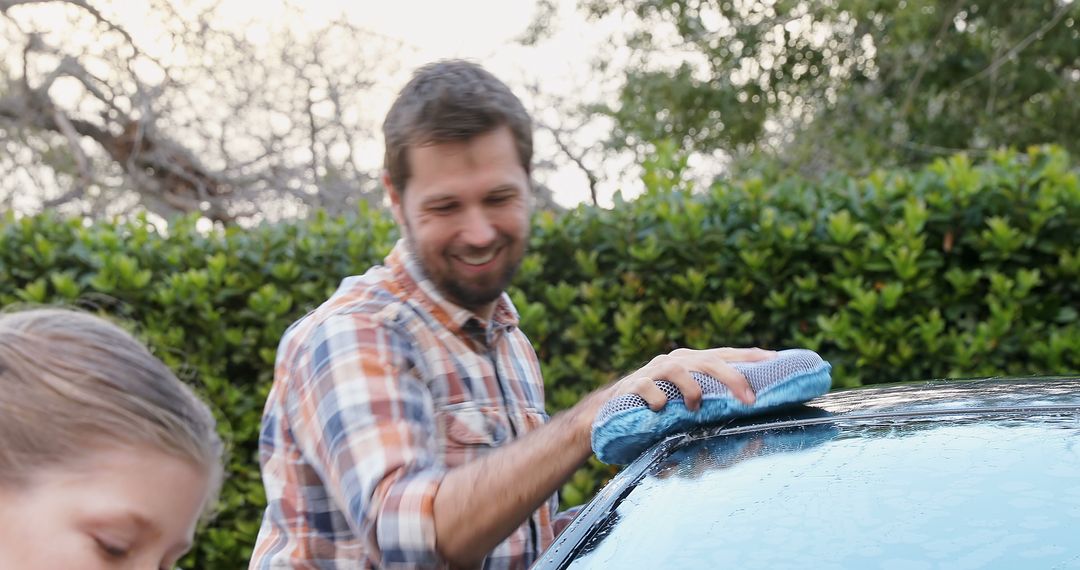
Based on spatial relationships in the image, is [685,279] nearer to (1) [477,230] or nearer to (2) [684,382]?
(1) [477,230]

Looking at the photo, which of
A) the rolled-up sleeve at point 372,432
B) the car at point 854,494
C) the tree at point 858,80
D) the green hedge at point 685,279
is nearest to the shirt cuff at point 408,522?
the rolled-up sleeve at point 372,432

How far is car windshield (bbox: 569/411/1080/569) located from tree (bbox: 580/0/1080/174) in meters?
8.75

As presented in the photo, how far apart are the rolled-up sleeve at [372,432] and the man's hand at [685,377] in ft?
1.04

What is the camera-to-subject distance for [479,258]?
81.7 inches

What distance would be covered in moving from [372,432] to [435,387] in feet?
0.79

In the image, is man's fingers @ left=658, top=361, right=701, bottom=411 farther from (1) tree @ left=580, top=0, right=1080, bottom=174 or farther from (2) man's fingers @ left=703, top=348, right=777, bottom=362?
(1) tree @ left=580, top=0, right=1080, bottom=174

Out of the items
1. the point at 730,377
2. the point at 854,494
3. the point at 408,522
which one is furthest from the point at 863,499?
the point at 408,522

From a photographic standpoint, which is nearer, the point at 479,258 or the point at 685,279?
the point at 479,258

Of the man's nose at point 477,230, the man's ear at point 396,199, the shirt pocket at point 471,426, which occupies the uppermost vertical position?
the man's ear at point 396,199

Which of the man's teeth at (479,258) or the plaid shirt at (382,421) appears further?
the man's teeth at (479,258)

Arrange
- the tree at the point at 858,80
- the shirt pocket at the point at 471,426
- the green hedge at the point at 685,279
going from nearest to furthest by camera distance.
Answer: the shirt pocket at the point at 471,426
the green hedge at the point at 685,279
the tree at the point at 858,80

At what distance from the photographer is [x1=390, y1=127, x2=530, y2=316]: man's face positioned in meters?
2.02

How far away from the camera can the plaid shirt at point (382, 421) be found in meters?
1.70

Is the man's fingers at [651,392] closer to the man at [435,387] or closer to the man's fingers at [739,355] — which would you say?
the man at [435,387]
